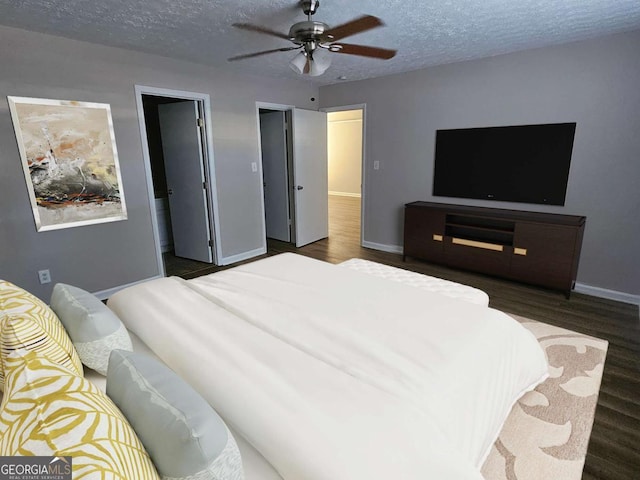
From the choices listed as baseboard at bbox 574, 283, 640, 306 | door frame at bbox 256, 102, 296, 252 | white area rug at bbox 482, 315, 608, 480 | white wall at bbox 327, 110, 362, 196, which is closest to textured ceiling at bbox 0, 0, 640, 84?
door frame at bbox 256, 102, 296, 252

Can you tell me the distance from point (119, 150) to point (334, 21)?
2.38 m

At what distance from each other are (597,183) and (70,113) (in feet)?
16.1

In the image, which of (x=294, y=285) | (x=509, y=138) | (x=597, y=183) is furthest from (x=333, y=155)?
(x=294, y=285)

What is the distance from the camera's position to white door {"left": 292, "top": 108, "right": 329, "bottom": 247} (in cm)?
495

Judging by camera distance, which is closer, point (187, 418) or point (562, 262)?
point (187, 418)

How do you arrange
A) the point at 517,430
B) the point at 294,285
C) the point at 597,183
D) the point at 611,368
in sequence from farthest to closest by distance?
1. the point at 597,183
2. the point at 611,368
3. the point at 294,285
4. the point at 517,430

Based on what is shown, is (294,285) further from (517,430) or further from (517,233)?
(517,233)

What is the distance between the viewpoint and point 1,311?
1143 mm

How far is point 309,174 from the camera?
5199 millimetres

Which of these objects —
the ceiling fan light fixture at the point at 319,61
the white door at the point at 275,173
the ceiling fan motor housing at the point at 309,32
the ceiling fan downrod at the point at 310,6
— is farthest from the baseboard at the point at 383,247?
the ceiling fan downrod at the point at 310,6

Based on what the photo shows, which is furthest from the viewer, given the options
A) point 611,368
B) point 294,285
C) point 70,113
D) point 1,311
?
point 70,113

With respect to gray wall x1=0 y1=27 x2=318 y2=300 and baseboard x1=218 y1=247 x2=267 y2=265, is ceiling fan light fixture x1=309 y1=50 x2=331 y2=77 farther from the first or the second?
baseboard x1=218 y1=247 x2=267 y2=265

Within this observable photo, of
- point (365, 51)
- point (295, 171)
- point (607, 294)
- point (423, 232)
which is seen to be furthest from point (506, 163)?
point (295, 171)

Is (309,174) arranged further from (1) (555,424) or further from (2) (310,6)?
(1) (555,424)
